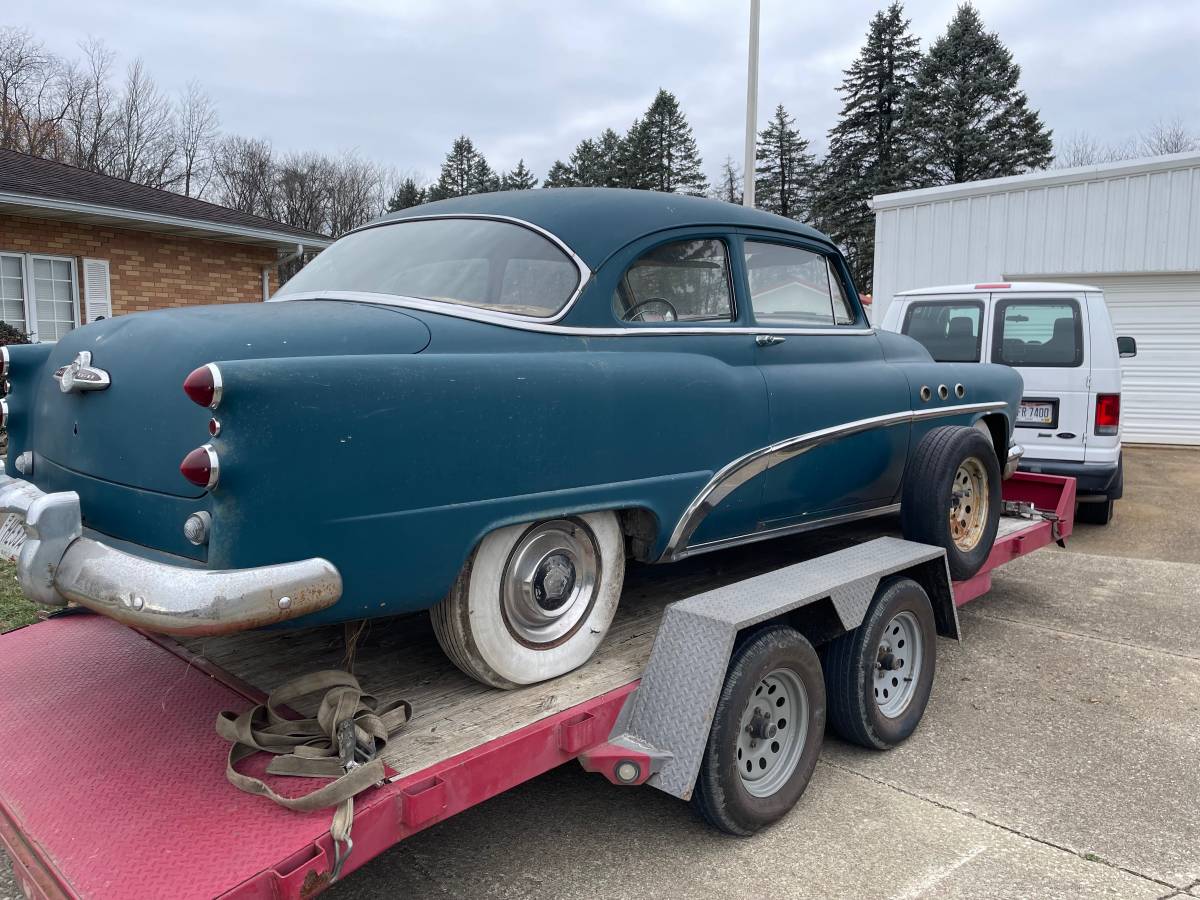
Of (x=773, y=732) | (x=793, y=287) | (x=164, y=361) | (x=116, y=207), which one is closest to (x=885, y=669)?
(x=773, y=732)

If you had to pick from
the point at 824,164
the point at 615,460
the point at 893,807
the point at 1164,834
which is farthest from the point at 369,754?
the point at 824,164

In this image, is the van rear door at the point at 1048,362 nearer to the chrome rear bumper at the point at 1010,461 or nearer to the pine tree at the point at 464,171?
the chrome rear bumper at the point at 1010,461

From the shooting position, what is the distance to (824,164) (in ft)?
124

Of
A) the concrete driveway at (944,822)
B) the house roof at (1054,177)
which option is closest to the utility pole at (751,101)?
the house roof at (1054,177)

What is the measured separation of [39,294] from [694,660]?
12.6 meters

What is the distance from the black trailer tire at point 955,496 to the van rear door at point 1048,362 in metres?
3.18

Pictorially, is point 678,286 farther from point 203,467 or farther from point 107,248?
point 107,248

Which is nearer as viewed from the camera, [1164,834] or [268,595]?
[268,595]

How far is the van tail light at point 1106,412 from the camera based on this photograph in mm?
7176

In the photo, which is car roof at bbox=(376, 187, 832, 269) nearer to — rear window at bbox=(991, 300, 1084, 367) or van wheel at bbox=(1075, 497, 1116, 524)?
rear window at bbox=(991, 300, 1084, 367)

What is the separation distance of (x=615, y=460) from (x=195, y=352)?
132 cm

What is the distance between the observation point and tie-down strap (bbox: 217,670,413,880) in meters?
2.11

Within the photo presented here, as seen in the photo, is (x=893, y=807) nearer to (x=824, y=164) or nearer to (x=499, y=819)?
(x=499, y=819)

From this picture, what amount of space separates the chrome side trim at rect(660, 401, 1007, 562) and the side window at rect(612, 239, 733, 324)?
1.96 feet
